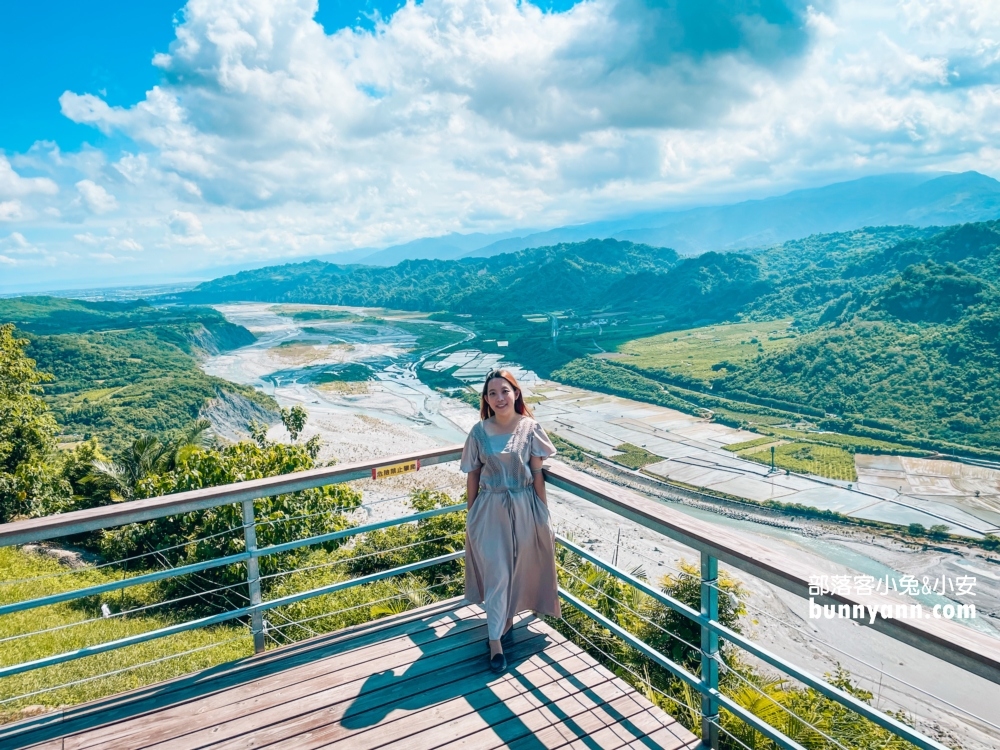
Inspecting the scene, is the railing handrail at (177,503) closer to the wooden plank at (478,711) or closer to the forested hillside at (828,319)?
the wooden plank at (478,711)

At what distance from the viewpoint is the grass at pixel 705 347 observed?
77.4 meters

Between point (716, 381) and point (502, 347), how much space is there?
117 feet

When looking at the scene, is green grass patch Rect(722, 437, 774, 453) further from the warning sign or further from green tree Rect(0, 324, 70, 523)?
the warning sign

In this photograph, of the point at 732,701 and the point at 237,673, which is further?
the point at 237,673

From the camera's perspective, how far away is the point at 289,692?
10.1 ft

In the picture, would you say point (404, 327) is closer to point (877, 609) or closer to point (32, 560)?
point (32, 560)

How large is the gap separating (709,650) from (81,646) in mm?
6037

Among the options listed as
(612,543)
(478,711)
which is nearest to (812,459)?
(612,543)

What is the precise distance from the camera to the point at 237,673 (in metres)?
3.27

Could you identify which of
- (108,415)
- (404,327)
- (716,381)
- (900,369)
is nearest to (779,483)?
(716,381)

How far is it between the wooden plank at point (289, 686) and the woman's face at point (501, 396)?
4.26ft

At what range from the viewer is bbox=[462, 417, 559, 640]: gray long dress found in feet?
10.5

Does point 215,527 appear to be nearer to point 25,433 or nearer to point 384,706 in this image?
point 384,706

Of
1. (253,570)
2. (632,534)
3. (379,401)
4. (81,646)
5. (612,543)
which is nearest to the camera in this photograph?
(253,570)
